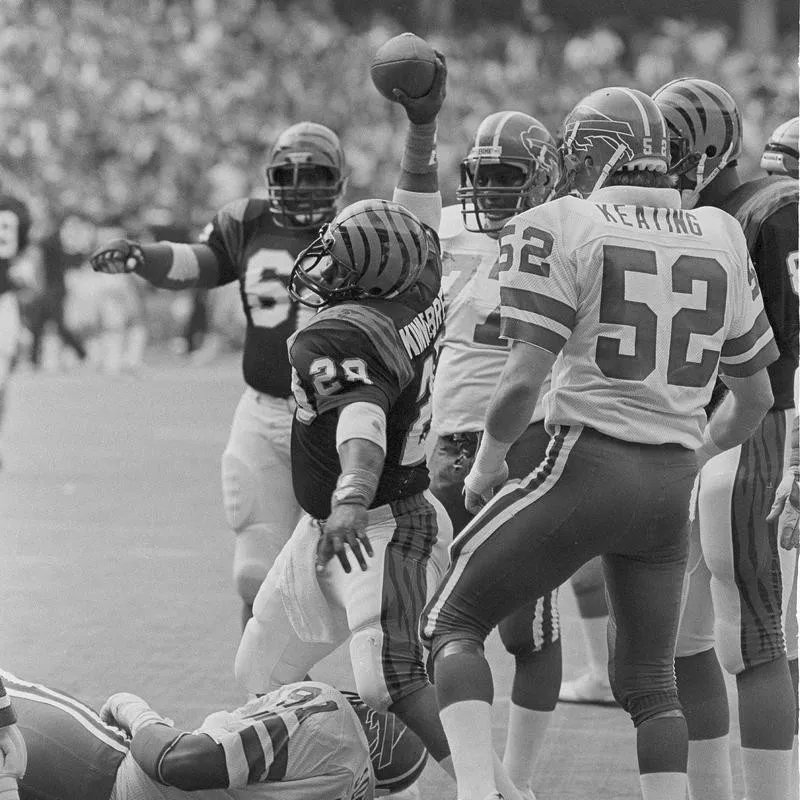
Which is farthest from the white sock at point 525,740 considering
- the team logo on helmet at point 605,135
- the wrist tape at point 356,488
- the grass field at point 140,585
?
the team logo on helmet at point 605,135

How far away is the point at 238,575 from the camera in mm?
5152

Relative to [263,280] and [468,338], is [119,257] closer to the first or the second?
[263,280]

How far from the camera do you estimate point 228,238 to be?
549 cm

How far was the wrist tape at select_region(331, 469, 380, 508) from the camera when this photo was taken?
336 cm

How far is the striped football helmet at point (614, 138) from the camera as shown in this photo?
3447 mm

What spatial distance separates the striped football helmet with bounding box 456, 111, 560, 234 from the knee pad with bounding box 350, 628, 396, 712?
1403 millimetres

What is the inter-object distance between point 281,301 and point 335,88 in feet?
57.4

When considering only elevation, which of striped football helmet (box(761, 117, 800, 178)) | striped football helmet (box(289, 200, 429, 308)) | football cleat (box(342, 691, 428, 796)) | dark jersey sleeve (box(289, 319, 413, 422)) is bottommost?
football cleat (box(342, 691, 428, 796))

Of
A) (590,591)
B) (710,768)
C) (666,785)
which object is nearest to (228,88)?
(590,591)

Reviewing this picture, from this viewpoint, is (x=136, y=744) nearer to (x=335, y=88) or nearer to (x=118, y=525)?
(x=118, y=525)

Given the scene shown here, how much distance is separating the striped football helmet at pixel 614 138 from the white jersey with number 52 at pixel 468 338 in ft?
3.52

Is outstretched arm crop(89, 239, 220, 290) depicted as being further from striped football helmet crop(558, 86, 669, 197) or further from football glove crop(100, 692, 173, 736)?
striped football helmet crop(558, 86, 669, 197)

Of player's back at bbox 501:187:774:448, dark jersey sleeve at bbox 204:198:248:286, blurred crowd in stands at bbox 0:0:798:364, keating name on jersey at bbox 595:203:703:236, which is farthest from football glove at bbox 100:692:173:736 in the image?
blurred crowd in stands at bbox 0:0:798:364

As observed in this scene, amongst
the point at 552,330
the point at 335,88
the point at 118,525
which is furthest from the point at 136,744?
the point at 335,88
